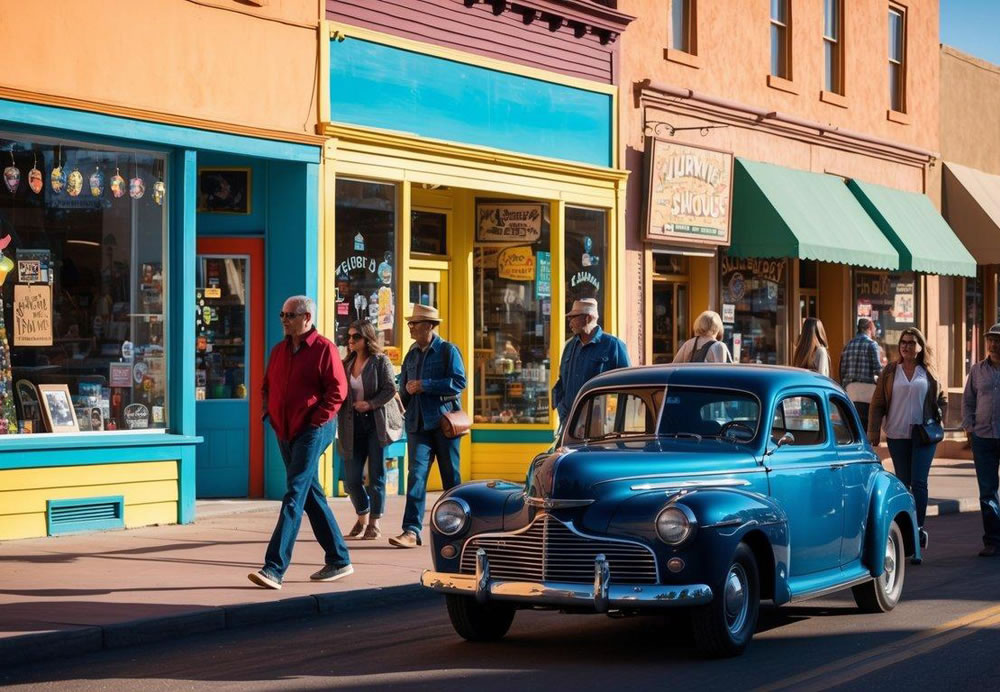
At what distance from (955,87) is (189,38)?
19268 mm

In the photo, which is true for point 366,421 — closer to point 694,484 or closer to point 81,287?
point 81,287

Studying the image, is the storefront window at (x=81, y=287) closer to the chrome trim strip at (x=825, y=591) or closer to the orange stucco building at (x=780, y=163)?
the chrome trim strip at (x=825, y=591)

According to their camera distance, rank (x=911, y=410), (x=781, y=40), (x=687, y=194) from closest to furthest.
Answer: (x=911, y=410) → (x=687, y=194) → (x=781, y=40)

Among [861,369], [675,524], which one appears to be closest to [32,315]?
[675,524]

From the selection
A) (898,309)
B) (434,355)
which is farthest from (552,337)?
(898,309)

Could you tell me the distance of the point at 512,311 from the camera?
19094mm

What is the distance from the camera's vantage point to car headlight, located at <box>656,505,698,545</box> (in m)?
8.12

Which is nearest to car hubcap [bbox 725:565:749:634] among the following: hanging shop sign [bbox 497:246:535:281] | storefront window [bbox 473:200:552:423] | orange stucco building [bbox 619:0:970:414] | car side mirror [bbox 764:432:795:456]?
car side mirror [bbox 764:432:795:456]

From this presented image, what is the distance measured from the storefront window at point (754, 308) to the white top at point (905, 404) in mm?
8940

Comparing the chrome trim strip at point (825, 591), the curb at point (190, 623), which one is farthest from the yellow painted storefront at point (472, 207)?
the chrome trim strip at point (825, 591)

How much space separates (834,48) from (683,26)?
4700 millimetres

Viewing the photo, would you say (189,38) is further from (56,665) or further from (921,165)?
(921,165)

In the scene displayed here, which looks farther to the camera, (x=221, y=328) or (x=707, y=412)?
(x=221, y=328)

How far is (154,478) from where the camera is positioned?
1391 cm
